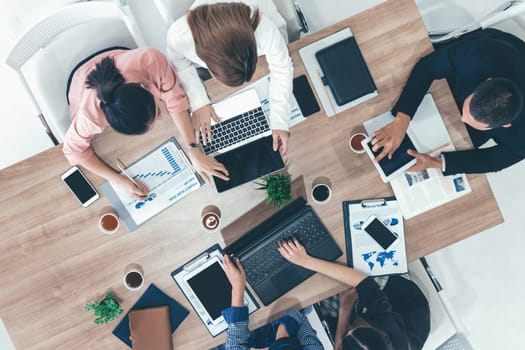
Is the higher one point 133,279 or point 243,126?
point 243,126

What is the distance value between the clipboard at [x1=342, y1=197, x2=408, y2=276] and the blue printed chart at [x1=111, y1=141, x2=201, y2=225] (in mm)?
643

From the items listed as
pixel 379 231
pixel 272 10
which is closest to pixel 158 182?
A: pixel 272 10

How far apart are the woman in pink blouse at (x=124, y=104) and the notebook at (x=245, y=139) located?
0.06 metres

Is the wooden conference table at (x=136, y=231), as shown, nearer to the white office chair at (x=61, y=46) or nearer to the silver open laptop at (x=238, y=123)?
the silver open laptop at (x=238, y=123)

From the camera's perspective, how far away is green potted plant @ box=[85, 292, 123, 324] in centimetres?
150

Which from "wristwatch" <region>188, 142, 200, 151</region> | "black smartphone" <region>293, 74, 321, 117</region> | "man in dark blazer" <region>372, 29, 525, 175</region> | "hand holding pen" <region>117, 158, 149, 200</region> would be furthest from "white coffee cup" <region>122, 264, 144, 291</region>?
"man in dark blazer" <region>372, 29, 525, 175</region>

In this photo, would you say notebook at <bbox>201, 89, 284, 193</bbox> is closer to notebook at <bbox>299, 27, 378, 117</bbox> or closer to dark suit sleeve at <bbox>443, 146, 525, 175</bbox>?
notebook at <bbox>299, 27, 378, 117</bbox>

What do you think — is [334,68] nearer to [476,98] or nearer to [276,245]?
[476,98]

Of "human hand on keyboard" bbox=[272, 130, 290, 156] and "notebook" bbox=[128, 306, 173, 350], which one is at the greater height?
"human hand on keyboard" bbox=[272, 130, 290, 156]

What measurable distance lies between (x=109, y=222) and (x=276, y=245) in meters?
0.68

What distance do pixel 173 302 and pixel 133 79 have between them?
89 cm

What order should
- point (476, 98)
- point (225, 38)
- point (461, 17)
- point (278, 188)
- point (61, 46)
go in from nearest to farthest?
point (225, 38)
point (476, 98)
point (278, 188)
point (61, 46)
point (461, 17)

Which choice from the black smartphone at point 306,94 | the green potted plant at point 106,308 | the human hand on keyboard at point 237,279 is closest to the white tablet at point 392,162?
the black smartphone at point 306,94

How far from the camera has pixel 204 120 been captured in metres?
1.50
